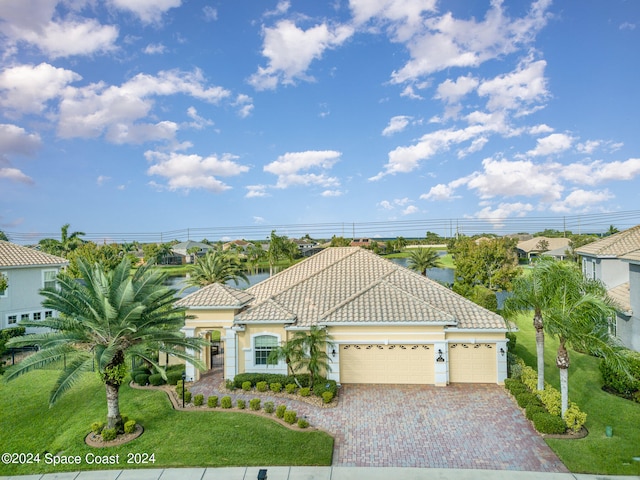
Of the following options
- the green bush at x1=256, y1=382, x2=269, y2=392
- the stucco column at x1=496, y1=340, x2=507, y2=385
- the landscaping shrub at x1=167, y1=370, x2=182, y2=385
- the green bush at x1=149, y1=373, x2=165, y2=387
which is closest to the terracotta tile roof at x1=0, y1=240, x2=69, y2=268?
the green bush at x1=149, y1=373, x2=165, y2=387

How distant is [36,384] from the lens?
19078 mm

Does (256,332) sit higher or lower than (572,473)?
higher

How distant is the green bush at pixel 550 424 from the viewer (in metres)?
13.2

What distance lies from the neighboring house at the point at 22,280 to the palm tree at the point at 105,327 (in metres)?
17.6

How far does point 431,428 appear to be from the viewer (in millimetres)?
14047

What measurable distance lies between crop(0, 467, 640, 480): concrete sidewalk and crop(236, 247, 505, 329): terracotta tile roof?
7362 mm

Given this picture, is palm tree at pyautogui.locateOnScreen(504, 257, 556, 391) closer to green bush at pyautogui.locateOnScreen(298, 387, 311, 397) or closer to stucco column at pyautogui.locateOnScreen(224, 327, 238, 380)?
green bush at pyautogui.locateOnScreen(298, 387, 311, 397)

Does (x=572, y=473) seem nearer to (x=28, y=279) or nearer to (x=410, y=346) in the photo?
(x=410, y=346)

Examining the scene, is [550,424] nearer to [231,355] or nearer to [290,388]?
[290,388]

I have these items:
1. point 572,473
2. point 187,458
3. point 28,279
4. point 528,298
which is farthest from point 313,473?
point 28,279

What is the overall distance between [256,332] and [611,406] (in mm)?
15669

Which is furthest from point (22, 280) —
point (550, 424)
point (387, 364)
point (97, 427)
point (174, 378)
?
point (550, 424)

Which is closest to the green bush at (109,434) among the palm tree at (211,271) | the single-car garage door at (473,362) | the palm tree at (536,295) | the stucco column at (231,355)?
the stucco column at (231,355)

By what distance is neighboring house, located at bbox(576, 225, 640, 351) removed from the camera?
19875 millimetres
